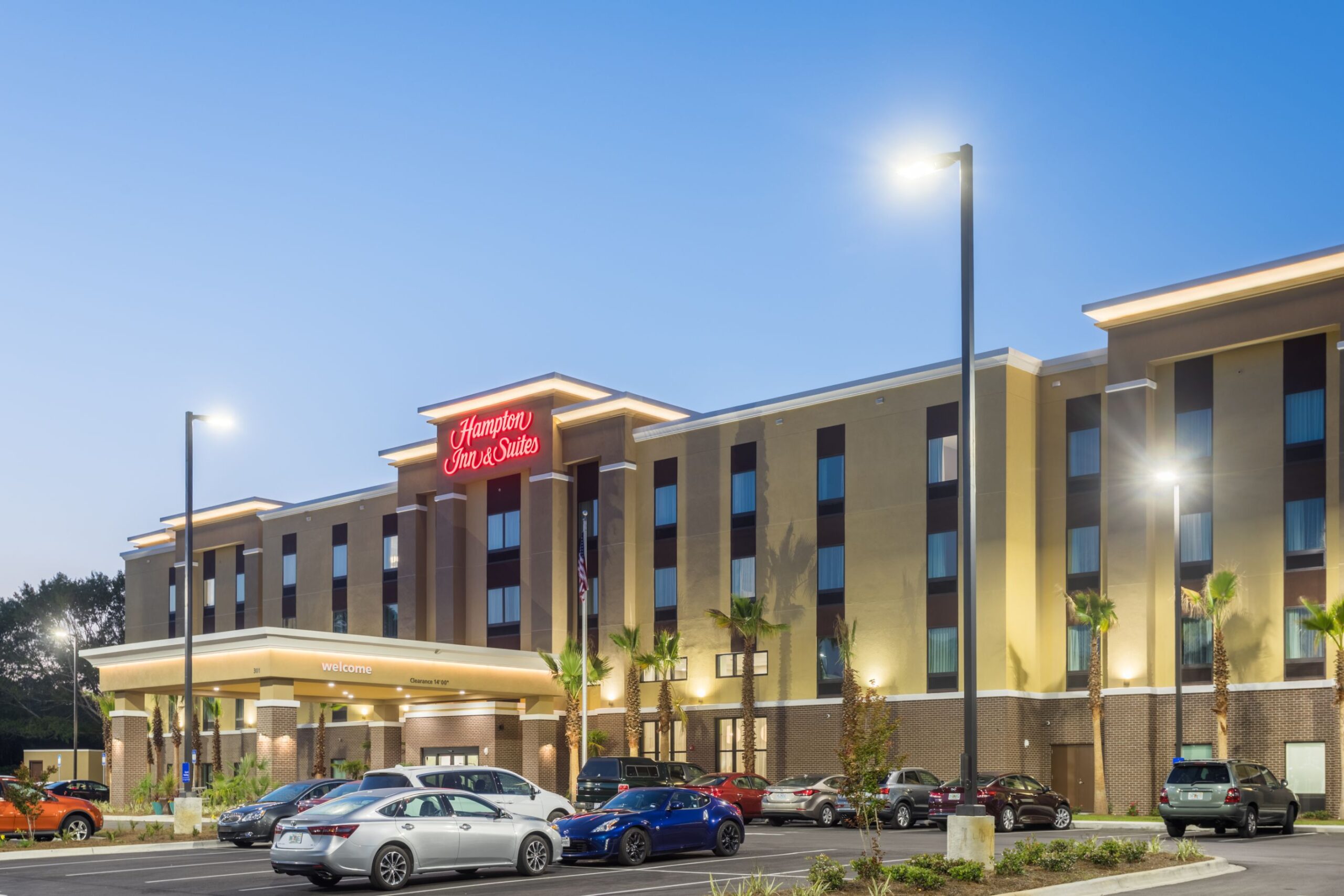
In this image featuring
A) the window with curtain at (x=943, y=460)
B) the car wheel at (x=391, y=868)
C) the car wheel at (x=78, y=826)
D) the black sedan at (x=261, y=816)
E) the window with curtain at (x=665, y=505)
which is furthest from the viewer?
the window with curtain at (x=665, y=505)

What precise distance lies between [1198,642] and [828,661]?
13345 mm

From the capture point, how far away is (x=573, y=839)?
2575 centimetres

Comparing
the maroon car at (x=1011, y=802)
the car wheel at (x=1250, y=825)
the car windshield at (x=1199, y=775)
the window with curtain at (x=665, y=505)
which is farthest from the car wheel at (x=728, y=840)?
the window with curtain at (x=665, y=505)

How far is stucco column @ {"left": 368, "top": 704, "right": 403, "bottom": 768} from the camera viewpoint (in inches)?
2623

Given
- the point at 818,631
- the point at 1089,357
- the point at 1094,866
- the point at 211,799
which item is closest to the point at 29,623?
the point at 211,799

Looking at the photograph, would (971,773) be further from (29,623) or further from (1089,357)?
(29,623)

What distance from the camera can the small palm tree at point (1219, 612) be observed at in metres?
41.9

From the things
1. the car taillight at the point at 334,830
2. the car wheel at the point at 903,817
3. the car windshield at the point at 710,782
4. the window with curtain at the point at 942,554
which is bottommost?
the car wheel at the point at 903,817

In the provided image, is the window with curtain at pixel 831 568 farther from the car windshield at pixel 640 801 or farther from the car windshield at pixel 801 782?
the car windshield at pixel 640 801

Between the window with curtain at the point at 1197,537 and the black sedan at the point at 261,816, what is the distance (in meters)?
27.3

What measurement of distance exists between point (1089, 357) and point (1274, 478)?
758 centimetres

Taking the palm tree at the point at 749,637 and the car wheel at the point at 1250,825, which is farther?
the palm tree at the point at 749,637

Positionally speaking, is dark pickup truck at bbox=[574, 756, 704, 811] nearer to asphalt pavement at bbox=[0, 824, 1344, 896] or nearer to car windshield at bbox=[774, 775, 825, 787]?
car windshield at bbox=[774, 775, 825, 787]

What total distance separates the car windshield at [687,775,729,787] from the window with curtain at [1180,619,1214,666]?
602 inches
